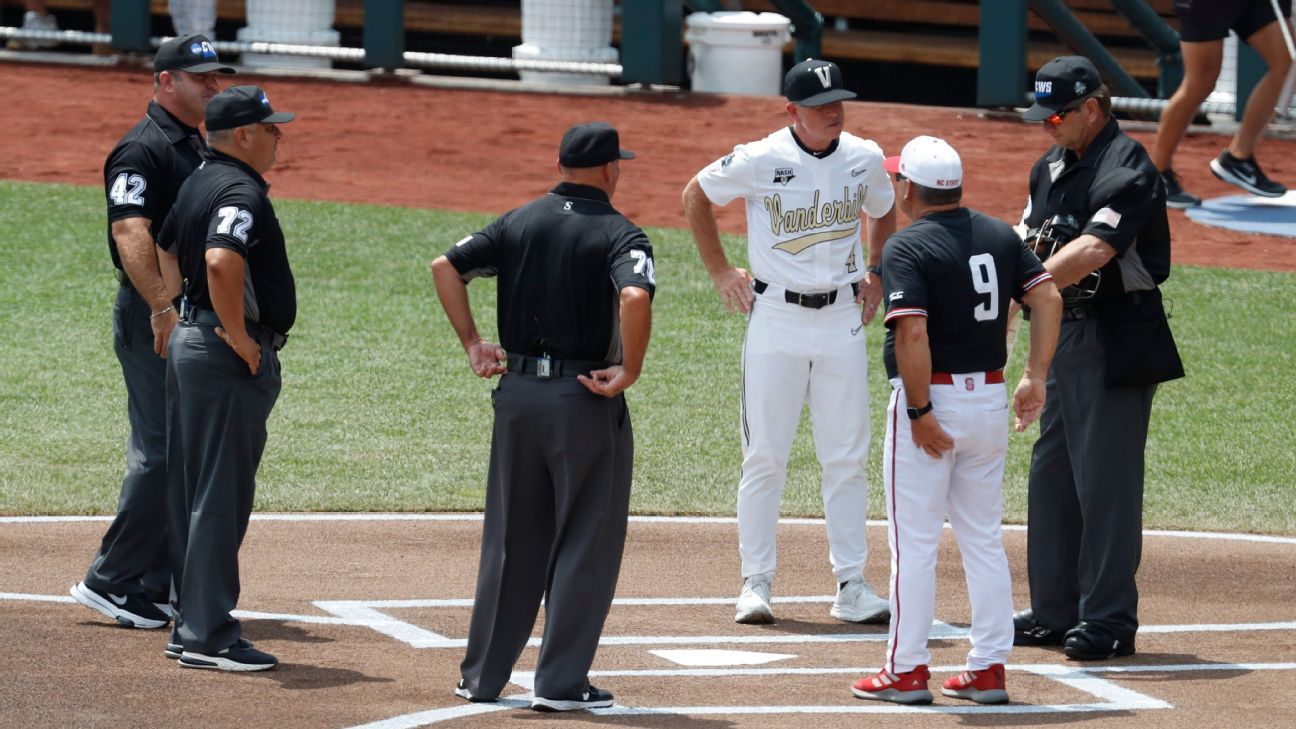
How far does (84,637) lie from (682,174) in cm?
1055

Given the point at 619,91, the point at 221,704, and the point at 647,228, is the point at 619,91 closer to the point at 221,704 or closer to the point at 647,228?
the point at 647,228

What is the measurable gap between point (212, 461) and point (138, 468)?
30.1 inches

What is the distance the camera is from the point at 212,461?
6.10 meters

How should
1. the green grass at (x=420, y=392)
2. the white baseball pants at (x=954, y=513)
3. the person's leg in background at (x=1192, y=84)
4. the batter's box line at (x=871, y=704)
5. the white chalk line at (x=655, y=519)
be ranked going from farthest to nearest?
the person's leg in background at (x=1192, y=84), the green grass at (x=420, y=392), the white chalk line at (x=655, y=519), the white baseball pants at (x=954, y=513), the batter's box line at (x=871, y=704)

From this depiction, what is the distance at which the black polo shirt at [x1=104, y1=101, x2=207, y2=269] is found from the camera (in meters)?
6.57

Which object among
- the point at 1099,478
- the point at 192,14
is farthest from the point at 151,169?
the point at 192,14

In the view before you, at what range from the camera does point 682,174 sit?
53.8 ft

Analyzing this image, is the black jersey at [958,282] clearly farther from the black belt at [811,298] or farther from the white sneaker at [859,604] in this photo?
the white sneaker at [859,604]

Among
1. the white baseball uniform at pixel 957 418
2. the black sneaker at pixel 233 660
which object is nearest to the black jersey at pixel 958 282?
the white baseball uniform at pixel 957 418

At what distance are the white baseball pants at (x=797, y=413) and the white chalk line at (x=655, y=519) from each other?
1773 millimetres

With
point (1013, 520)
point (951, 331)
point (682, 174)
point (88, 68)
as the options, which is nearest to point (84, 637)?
point (951, 331)

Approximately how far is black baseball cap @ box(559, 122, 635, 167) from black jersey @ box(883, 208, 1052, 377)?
3.01 feet

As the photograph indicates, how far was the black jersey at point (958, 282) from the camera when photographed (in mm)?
5777

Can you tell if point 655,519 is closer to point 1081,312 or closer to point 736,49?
point 1081,312
